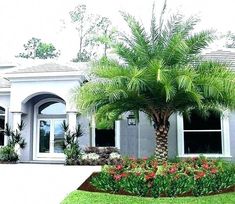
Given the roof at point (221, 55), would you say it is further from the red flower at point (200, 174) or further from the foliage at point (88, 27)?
the foliage at point (88, 27)

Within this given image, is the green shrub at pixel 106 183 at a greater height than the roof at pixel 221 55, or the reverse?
the roof at pixel 221 55

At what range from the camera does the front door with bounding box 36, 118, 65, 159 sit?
860 inches

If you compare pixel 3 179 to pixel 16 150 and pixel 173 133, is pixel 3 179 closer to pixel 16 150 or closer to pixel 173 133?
pixel 16 150

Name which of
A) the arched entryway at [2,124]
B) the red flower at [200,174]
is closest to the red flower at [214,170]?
the red flower at [200,174]

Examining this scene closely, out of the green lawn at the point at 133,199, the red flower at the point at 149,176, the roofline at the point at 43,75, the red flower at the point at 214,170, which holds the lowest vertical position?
the green lawn at the point at 133,199

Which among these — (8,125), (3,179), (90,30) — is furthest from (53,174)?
(90,30)

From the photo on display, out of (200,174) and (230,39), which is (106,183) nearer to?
(200,174)

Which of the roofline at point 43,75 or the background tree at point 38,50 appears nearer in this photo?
the roofline at point 43,75

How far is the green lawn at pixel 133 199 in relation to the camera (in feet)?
33.6

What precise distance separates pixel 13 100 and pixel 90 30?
28713mm

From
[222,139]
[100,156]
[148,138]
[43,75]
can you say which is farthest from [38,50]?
[222,139]

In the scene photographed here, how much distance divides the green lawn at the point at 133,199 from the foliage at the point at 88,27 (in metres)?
36.6

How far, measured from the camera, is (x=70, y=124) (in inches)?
763

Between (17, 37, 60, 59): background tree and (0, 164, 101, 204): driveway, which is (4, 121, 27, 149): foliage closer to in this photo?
(0, 164, 101, 204): driveway
